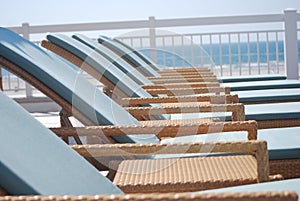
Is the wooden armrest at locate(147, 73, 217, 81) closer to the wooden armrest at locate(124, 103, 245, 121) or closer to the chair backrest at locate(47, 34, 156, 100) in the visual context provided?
the chair backrest at locate(47, 34, 156, 100)

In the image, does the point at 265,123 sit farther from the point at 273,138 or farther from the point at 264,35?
the point at 264,35

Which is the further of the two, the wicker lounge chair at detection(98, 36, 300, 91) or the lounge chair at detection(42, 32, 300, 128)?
the wicker lounge chair at detection(98, 36, 300, 91)

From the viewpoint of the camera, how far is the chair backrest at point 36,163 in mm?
1349

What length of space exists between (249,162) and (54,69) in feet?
3.38

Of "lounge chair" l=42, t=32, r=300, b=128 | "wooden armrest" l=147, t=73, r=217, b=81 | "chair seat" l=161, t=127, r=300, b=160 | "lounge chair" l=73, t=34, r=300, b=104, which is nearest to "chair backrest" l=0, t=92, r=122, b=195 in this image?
"chair seat" l=161, t=127, r=300, b=160

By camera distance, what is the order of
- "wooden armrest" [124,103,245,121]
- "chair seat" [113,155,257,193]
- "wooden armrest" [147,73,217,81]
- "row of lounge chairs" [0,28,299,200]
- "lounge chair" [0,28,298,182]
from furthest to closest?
"wooden armrest" [147,73,217,81]
"wooden armrest" [124,103,245,121]
"lounge chair" [0,28,298,182]
"chair seat" [113,155,257,193]
"row of lounge chairs" [0,28,299,200]

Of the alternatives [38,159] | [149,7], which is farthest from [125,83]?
[149,7]

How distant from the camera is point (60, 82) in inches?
96.4

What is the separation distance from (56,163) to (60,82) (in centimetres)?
89

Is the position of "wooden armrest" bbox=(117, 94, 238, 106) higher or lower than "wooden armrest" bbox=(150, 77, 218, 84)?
lower

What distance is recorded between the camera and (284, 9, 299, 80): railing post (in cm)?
782

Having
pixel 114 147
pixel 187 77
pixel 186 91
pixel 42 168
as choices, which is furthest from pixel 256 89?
pixel 42 168

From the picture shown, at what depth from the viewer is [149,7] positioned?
34.9 meters

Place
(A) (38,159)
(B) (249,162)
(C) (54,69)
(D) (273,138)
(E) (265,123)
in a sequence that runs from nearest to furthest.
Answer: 1. (A) (38,159)
2. (B) (249,162)
3. (D) (273,138)
4. (C) (54,69)
5. (E) (265,123)
